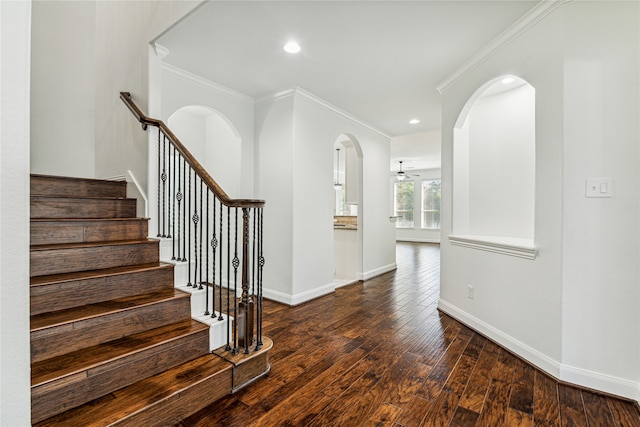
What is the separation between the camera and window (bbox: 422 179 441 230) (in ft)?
36.2

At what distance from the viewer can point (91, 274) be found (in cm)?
197

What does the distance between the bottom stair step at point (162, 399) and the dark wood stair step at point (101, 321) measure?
1.07 ft

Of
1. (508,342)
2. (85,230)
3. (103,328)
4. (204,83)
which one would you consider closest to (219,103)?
(204,83)

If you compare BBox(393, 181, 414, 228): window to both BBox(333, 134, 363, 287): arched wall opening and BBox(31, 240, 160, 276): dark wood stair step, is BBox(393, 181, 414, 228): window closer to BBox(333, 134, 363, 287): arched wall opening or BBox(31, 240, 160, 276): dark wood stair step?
BBox(333, 134, 363, 287): arched wall opening

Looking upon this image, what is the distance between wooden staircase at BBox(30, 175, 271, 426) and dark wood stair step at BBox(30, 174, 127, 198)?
0.02 m

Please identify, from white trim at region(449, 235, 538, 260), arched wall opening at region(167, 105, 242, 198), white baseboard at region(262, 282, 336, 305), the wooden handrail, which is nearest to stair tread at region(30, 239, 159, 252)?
the wooden handrail

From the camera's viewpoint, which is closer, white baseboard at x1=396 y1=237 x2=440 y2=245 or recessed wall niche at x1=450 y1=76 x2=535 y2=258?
recessed wall niche at x1=450 y1=76 x2=535 y2=258

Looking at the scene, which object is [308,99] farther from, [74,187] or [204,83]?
[74,187]

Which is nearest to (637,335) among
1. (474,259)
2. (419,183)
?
(474,259)

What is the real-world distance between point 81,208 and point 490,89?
154 inches

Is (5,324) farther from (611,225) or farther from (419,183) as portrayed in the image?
(419,183)

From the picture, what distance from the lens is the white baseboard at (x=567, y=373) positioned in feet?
6.11

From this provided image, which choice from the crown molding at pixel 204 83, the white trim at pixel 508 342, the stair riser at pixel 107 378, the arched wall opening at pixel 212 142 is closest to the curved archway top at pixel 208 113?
the arched wall opening at pixel 212 142

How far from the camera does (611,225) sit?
1.89 meters
